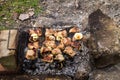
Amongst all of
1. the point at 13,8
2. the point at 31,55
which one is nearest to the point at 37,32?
the point at 31,55

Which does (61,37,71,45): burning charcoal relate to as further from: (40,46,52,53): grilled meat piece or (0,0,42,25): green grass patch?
(0,0,42,25): green grass patch

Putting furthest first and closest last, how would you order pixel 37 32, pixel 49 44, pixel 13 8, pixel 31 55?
pixel 13 8 < pixel 37 32 < pixel 49 44 < pixel 31 55

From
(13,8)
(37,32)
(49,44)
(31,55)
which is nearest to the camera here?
(31,55)

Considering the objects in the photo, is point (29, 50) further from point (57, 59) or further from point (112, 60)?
point (112, 60)

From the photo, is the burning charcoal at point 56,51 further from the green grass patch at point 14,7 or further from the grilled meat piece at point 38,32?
the green grass patch at point 14,7

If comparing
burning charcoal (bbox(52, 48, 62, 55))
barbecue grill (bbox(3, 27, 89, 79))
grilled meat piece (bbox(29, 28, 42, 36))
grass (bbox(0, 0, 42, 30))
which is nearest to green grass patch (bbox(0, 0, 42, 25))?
grass (bbox(0, 0, 42, 30))

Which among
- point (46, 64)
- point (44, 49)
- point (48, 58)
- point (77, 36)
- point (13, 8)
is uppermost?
point (13, 8)

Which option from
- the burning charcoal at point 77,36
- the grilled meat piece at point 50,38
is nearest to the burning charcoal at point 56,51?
the grilled meat piece at point 50,38

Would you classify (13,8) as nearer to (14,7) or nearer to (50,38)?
(14,7)

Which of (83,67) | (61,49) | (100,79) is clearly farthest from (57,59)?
(100,79)
